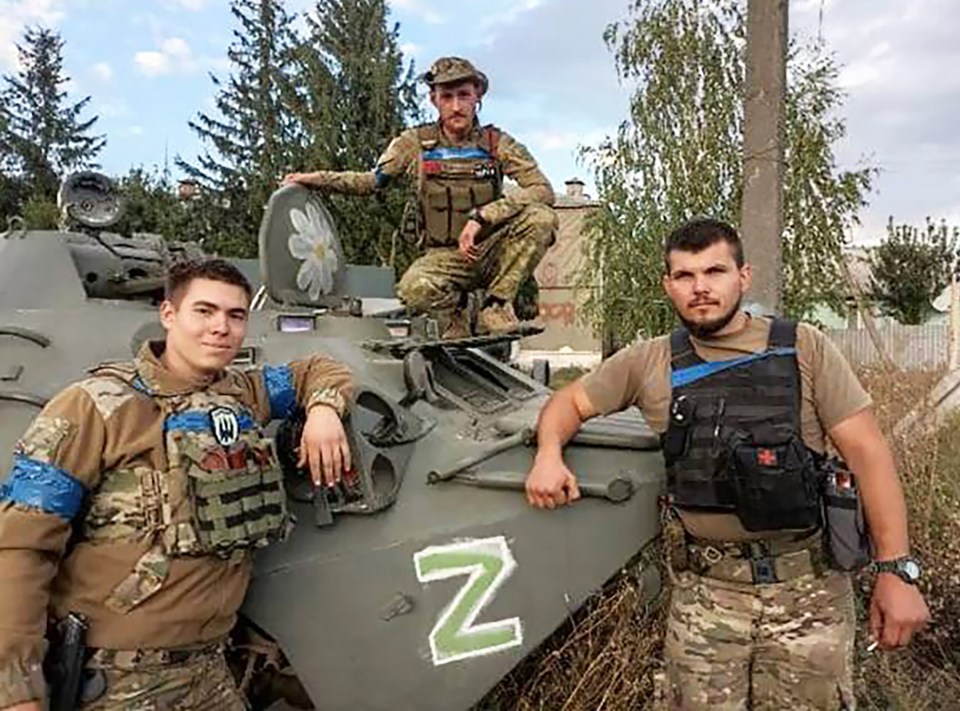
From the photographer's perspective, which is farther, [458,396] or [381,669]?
[458,396]

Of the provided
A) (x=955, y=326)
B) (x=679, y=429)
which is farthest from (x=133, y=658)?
(x=955, y=326)

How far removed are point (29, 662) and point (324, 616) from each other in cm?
92

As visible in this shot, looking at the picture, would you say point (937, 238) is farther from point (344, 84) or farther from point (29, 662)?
point (29, 662)

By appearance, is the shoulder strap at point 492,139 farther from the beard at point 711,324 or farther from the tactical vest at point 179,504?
the tactical vest at point 179,504

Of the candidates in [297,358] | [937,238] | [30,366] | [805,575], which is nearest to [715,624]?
[805,575]

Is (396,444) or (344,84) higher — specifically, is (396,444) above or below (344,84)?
below

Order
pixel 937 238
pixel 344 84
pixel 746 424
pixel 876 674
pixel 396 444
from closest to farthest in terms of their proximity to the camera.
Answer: pixel 746 424 < pixel 396 444 < pixel 876 674 < pixel 344 84 < pixel 937 238

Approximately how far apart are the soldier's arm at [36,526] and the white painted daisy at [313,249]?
2.04 m

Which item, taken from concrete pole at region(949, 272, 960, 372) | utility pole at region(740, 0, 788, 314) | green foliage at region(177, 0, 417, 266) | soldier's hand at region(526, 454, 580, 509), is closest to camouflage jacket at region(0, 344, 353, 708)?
soldier's hand at region(526, 454, 580, 509)

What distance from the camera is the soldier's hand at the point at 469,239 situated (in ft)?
16.3

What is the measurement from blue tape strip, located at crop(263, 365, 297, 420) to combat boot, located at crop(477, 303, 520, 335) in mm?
1665

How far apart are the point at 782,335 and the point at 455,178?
7.18 feet

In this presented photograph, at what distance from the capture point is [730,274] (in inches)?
132

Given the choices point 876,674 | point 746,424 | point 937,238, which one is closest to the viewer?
point 746,424
